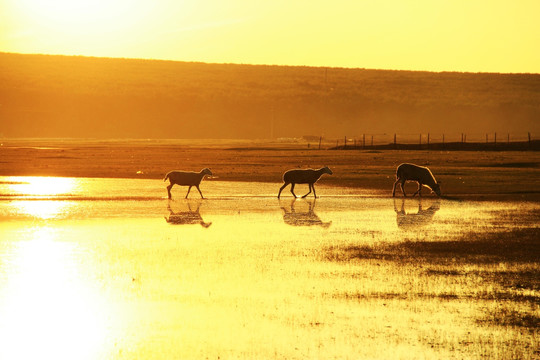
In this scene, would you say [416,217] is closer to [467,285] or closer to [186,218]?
[186,218]

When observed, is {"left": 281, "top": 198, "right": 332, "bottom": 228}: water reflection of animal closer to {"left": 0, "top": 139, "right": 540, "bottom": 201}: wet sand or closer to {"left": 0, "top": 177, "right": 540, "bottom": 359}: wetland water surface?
{"left": 0, "top": 177, "right": 540, "bottom": 359}: wetland water surface

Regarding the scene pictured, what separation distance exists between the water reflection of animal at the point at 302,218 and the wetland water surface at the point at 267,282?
5 cm

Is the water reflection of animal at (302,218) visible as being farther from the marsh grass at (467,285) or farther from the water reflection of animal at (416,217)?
the marsh grass at (467,285)

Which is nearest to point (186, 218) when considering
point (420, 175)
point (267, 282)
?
point (267, 282)

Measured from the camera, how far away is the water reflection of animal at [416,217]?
24423 millimetres

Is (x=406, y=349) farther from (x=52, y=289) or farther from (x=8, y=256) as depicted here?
(x=8, y=256)

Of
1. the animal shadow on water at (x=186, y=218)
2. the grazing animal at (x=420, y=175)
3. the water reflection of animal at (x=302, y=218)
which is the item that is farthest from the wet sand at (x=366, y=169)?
the animal shadow on water at (x=186, y=218)

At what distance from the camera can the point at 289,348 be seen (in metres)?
11.5

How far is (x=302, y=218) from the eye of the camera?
83.8ft

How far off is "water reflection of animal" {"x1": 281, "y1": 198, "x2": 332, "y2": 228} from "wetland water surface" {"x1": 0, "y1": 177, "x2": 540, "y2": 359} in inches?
2.1

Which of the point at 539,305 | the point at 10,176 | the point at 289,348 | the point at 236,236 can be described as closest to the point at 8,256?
the point at 236,236

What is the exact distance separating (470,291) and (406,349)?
395cm

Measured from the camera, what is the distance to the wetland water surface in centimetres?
1184

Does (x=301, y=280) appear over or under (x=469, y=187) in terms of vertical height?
under
